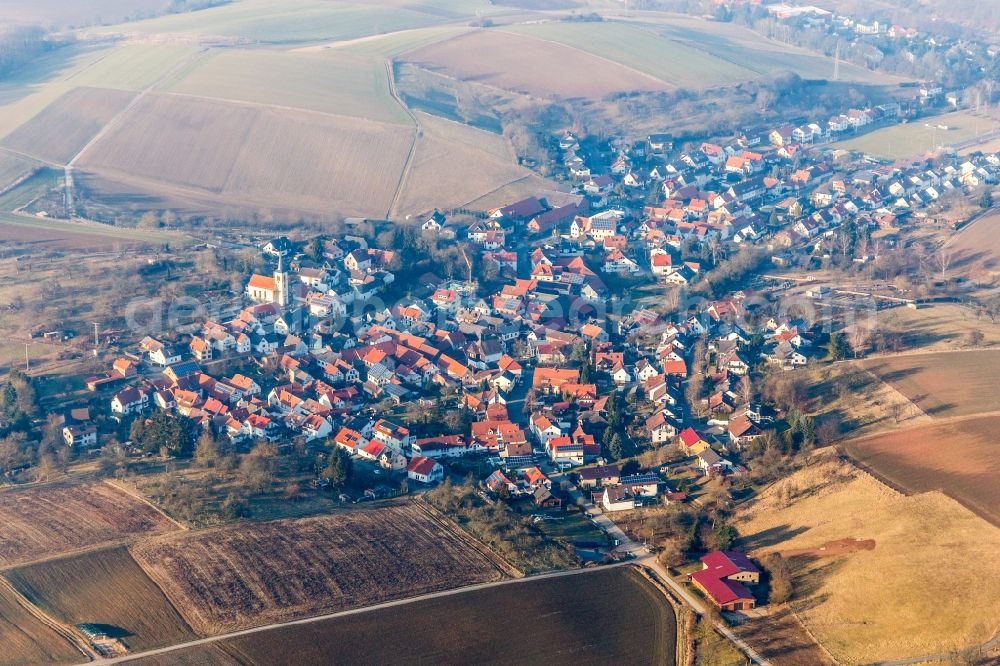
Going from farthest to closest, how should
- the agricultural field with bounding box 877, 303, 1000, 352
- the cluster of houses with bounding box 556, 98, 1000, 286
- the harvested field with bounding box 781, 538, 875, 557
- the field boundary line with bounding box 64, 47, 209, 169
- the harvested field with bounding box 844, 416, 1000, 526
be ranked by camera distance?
the field boundary line with bounding box 64, 47, 209, 169
the cluster of houses with bounding box 556, 98, 1000, 286
the agricultural field with bounding box 877, 303, 1000, 352
the harvested field with bounding box 844, 416, 1000, 526
the harvested field with bounding box 781, 538, 875, 557

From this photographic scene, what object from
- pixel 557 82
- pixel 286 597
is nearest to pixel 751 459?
pixel 286 597

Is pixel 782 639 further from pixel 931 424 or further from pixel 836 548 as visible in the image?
pixel 931 424

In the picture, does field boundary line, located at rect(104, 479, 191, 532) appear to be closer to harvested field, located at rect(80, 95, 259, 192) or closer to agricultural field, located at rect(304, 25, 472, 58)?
harvested field, located at rect(80, 95, 259, 192)

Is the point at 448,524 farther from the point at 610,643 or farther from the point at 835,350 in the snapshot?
the point at 835,350

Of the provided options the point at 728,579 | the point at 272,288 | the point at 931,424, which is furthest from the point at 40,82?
the point at 728,579

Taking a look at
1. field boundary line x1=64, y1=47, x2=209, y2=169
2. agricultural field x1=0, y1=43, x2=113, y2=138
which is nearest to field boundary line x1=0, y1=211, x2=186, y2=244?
field boundary line x1=64, y1=47, x2=209, y2=169
